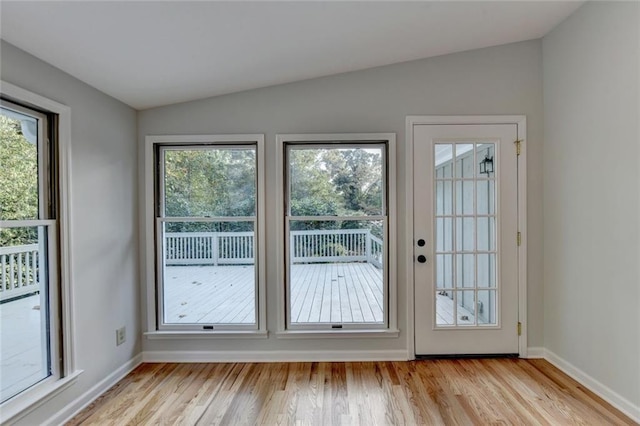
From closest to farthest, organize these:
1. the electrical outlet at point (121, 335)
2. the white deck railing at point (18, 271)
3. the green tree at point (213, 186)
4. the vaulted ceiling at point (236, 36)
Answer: the vaulted ceiling at point (236, 36) → the white deck railing at point (18, 271) → the electrical outlet at point (121, 335) → the green tree at point (213, 186)

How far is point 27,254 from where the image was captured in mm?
1907

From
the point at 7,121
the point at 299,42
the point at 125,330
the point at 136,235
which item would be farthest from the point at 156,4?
the point at 125,330

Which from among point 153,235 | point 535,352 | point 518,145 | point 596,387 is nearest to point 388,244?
point 518,145

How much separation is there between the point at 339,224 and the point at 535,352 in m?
2.04

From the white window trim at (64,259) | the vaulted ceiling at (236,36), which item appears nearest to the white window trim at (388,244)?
the vaulted ceiling at (236,36)

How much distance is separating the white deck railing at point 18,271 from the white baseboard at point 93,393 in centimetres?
80

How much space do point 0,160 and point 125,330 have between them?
5.15ft

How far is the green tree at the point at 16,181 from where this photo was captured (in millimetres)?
1772

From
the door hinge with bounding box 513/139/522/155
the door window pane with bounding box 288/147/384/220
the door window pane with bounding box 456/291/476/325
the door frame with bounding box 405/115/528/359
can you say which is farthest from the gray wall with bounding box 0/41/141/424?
the door hinge with bounding box 513/139/522/155

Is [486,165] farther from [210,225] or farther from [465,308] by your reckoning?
[210,225]

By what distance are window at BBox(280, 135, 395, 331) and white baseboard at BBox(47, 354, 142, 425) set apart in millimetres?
1337

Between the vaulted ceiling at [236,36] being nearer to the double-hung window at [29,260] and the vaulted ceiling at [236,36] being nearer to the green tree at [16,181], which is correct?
the double-hung window at [29,260]

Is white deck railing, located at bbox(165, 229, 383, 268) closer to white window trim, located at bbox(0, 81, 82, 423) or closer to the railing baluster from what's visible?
white window trim, located at bbox(0, 81, 82, 423)

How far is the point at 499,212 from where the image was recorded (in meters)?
2.83
